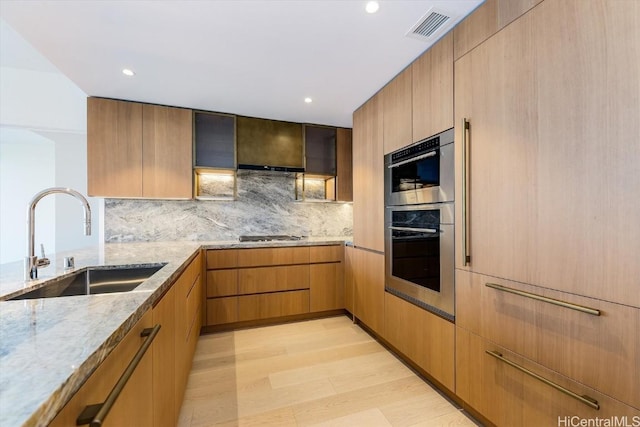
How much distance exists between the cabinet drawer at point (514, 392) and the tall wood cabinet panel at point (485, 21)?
168 cm

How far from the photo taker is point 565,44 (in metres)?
1.13

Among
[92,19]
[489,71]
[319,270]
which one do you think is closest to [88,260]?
[92,19]

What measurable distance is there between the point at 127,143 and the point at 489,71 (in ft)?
10.5

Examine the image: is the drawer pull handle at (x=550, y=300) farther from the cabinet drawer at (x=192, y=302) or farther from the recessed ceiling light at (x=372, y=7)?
the cabinet drawer at (x=192, y=302)

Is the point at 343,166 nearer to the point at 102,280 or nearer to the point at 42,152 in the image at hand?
the point at 102,280

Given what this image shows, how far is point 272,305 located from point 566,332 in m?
2.46

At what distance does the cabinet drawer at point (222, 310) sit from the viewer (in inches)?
109

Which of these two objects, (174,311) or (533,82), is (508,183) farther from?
(174,311)

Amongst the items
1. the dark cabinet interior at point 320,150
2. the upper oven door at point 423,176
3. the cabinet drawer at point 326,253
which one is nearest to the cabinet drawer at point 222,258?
the cabinet drawer at point 326,253

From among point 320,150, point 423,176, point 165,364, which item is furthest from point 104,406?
point 320,150

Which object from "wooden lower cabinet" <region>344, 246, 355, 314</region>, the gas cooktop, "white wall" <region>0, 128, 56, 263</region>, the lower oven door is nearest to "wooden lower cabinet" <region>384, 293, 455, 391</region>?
the lower oven door

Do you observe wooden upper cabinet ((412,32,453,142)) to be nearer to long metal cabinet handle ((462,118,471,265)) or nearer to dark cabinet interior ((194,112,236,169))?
long metal cabinet handle ((462,118,471,265))

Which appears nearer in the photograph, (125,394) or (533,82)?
(125,394)

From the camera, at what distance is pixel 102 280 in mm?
1599
